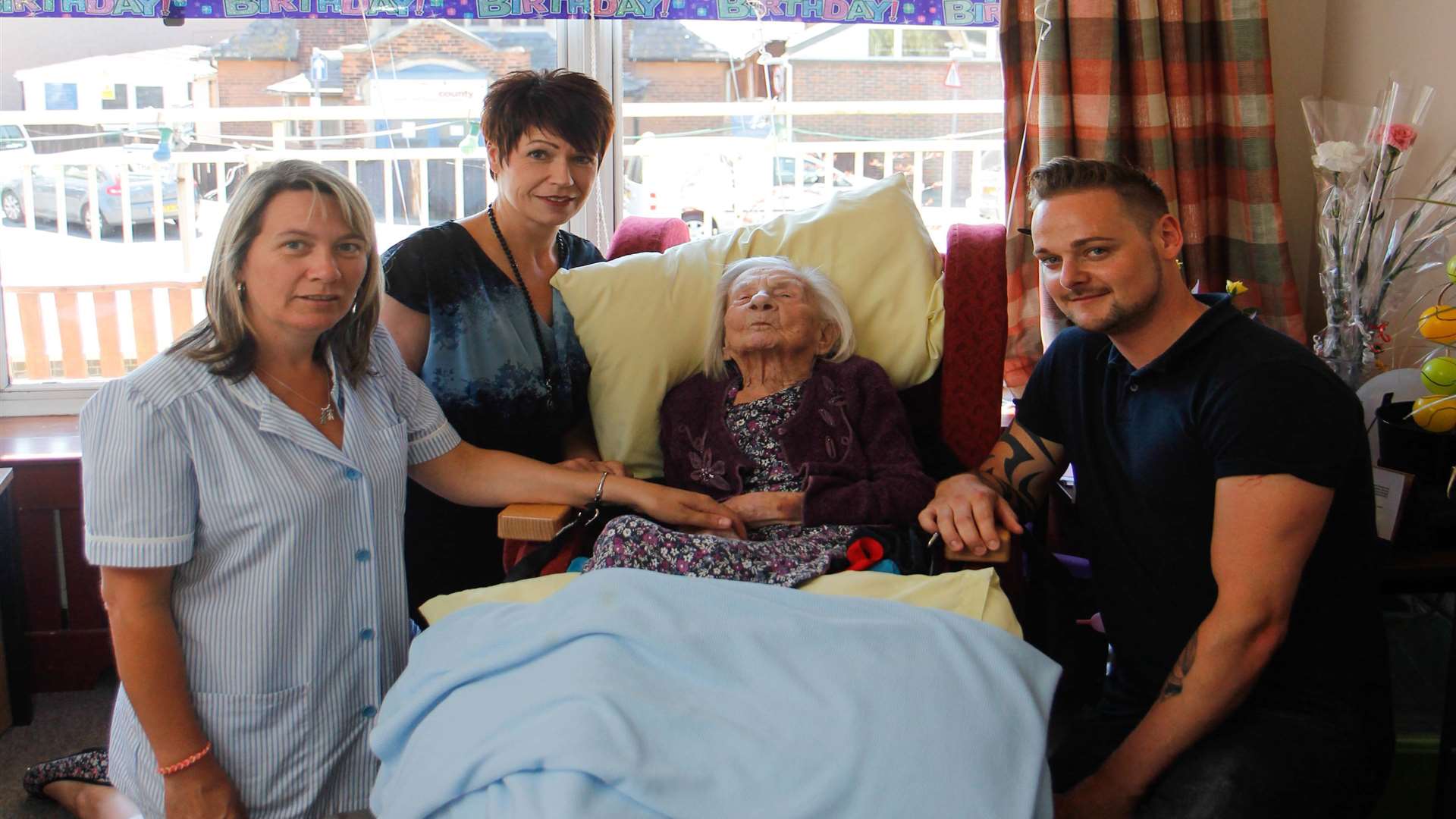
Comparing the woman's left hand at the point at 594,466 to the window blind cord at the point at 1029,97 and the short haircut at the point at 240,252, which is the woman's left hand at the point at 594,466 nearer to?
the short haircut at the point at 240,252

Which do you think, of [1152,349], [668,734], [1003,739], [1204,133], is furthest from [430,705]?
[1204,133]

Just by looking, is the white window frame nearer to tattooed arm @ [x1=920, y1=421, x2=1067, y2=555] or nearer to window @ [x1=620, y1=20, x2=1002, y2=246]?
window @ [x1=620, y1=20, x2=1002, y2=246]

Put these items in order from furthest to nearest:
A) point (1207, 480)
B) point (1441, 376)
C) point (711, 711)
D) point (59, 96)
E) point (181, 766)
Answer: point (59, 96) → point (1441, 376) → point (1207, 480) → point (181, 766) → point (711, 711)

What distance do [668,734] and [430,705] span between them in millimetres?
332

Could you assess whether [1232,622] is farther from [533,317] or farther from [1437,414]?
[533,317]

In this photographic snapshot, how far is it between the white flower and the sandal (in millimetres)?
2512

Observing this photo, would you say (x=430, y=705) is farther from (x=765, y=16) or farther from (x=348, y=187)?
(x=765, y=16)

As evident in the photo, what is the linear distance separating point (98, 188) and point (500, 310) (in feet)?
4.30

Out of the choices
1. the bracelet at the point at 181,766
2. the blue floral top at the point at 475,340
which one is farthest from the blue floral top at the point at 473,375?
the bracelet at the point at 181,766

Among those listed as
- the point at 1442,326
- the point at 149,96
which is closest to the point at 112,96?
the point at 149,96

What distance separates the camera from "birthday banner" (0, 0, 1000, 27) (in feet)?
8.29

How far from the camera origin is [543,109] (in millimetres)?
2117

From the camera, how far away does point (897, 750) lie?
1268 millimetres

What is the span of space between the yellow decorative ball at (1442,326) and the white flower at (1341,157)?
1.38 feet
